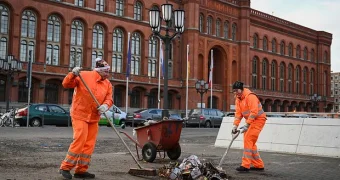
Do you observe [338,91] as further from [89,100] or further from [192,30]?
[89,100]

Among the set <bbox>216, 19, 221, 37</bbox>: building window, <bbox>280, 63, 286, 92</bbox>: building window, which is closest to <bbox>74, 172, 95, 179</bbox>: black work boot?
<bbox>216, 19, 221, 37</bbox>: building window

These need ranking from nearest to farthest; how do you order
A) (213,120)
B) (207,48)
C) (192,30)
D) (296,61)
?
(213,120) → (192,30) → (207,48) → (296,61)

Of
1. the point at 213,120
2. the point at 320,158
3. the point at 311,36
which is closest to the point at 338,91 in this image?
the point at 311,36

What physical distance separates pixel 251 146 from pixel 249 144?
6 cm

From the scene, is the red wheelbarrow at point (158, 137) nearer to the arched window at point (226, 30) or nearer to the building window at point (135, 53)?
the building window at point (135, 53)

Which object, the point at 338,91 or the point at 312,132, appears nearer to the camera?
the point at 312,132

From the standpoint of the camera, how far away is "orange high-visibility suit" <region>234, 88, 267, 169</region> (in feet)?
29.2

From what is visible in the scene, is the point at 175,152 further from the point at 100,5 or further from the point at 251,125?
the point at 100,5

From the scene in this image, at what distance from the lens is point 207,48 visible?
2174 inches

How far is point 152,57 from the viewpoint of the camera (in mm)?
50906

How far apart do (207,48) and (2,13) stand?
2546cm

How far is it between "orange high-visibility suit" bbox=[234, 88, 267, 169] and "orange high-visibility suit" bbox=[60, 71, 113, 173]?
309 cm

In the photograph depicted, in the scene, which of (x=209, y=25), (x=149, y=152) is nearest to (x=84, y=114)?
(x=149, y=152)

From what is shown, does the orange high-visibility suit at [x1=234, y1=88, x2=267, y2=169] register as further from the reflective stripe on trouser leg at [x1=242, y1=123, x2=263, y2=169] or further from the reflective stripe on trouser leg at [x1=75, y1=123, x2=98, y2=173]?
the reflective stripe on trouser leg at [x1=75, y1=123, x2=98, y2=173]
